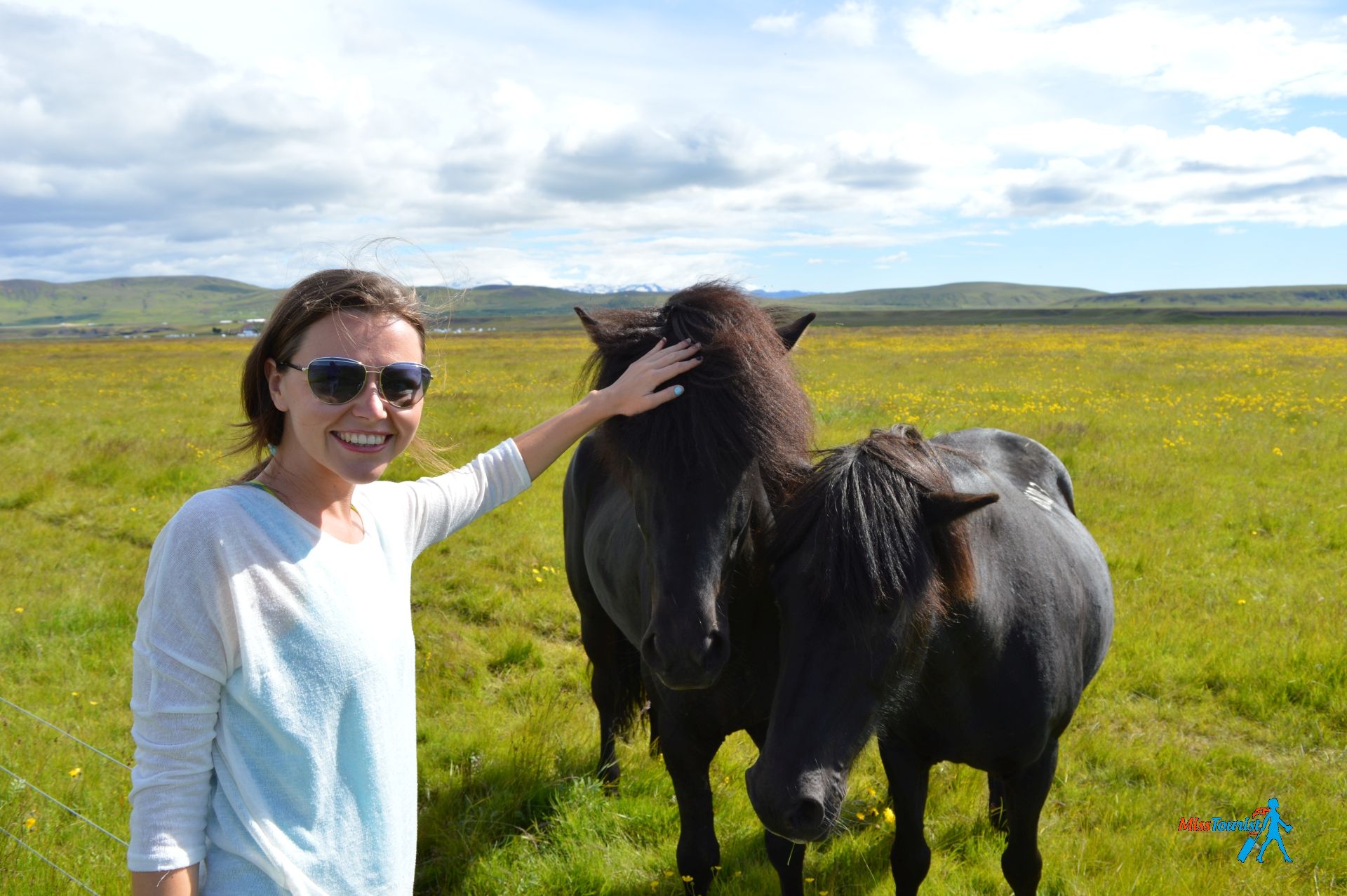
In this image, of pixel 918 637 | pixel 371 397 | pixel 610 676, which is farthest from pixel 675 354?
pixel 610 676

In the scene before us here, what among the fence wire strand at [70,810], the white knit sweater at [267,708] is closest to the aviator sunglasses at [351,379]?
the white knit sweater at [267,708]

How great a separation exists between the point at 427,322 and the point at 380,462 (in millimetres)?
523

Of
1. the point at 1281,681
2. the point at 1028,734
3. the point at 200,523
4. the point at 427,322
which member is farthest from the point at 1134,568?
the point at 200,523

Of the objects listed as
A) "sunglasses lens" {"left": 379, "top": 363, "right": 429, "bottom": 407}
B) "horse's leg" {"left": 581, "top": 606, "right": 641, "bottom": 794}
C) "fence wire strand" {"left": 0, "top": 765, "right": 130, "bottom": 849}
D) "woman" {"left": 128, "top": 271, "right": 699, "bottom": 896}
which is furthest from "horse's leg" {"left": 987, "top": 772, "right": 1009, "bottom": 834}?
"fence wire strand" {"left": 0, "top": 765, "right": 130, "bottom": 849}

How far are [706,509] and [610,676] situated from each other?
9.41 ft

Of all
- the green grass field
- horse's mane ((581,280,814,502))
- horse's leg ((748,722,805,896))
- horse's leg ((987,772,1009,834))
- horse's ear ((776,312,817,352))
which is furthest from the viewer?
horse's leg ((987,772,1009,834))

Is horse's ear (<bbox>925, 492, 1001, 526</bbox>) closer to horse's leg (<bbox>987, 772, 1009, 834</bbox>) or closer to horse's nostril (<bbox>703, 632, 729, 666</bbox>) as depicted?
horse's nostril (<bbox>703, 632, 729, 666</bbox>)

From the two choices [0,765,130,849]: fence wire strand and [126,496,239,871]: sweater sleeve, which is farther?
[0,765,130,849]: fence wire strand

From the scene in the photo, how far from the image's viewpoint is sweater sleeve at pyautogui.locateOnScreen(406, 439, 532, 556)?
8.28 ft

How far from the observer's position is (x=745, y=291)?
3.39 metres

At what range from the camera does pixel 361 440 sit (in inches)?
79.8

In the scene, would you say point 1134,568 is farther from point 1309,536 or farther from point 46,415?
point 46,415

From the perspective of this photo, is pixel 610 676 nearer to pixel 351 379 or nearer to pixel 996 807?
pixel 996 807

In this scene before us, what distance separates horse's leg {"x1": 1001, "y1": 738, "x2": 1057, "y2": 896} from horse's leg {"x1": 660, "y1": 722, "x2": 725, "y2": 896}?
1253 mm
